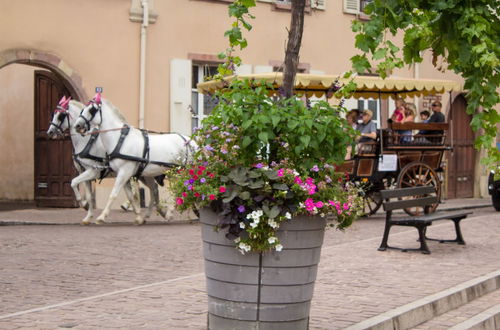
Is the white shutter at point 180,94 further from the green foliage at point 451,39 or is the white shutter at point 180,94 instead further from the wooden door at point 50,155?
the green foliage at point 451,39

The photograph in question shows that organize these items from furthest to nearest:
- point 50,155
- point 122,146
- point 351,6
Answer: point 351,6
point 50,155
point 122,146

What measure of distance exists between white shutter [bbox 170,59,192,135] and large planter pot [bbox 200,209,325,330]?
1342 cm

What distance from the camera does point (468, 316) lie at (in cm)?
779

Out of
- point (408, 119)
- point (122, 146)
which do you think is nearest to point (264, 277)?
point (122, 146)

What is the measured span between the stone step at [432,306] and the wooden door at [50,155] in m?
11.1

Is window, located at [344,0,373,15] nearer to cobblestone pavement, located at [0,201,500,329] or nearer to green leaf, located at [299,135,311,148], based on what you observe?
cobblestone pavement, located at [0,201,500,329]

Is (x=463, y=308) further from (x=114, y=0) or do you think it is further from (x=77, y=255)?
(x=114, y=0)

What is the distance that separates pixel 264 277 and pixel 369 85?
10.8m

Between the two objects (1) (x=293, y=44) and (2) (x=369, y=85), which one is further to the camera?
(2) (x=369, y=85)

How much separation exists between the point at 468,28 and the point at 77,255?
20.1ft

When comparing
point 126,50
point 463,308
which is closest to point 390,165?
point 126,50

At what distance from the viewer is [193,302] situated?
774 cm

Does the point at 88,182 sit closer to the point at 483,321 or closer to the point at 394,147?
the point at 394,147

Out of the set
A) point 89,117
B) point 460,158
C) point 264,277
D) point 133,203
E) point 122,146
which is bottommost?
point 133,203
